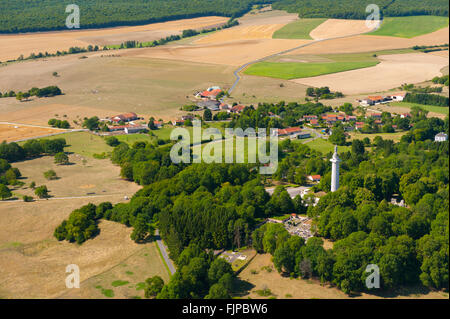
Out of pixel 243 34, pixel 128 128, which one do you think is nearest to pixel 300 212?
pixel 128 128

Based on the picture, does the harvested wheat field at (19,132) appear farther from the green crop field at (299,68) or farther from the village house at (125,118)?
the green crop field at (299,68)

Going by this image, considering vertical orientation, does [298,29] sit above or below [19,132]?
above

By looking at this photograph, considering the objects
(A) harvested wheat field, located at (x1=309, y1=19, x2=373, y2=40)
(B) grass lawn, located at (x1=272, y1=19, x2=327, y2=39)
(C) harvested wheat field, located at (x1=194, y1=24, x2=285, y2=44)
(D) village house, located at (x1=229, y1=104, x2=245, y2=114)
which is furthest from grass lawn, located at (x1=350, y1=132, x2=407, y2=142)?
(C) harvested wheat field, located at (x1=194, y1=24, x2=285, y2=44)

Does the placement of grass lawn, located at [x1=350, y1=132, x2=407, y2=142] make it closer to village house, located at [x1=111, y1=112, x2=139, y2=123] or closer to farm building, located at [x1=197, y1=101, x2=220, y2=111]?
farm building, located at [x1=197, y1=101, x2=220, y2=111]

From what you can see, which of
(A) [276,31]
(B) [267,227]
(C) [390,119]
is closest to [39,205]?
(B) [267,227]

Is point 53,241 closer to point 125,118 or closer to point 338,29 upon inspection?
point 125,118
